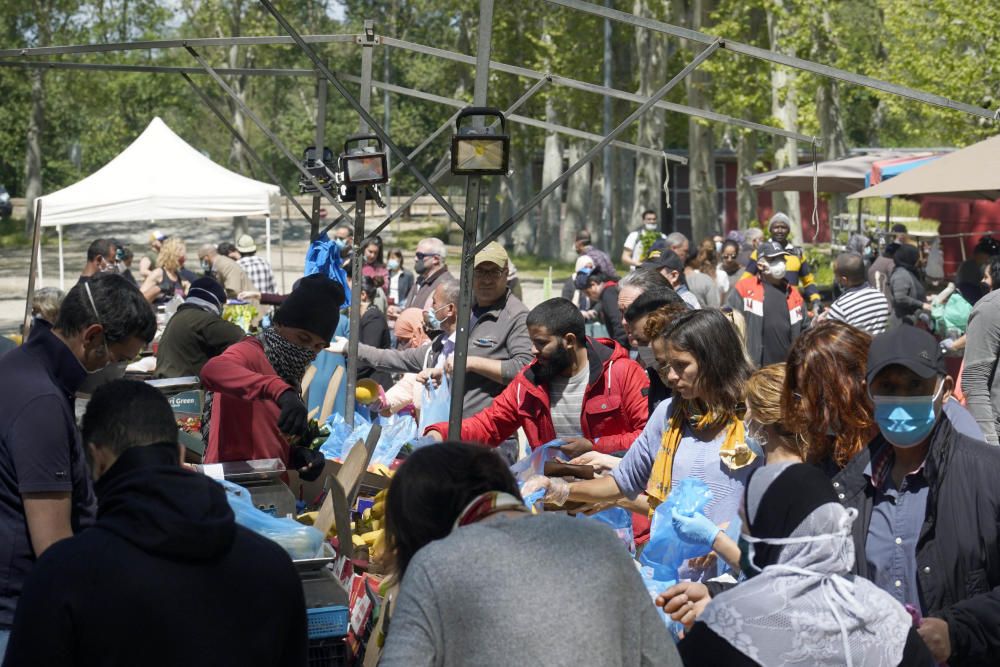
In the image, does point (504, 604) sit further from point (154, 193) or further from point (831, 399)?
point (154, 193)

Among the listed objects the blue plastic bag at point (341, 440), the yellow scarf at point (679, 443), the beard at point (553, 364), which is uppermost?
the beard at point (553, 364)

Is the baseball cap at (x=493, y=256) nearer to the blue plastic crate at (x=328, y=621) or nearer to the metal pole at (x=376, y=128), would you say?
the metal pole at (x=376, y=128)

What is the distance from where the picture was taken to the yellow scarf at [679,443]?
155 inches

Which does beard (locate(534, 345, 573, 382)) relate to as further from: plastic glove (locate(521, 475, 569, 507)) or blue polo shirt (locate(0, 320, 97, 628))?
blue polo shirt (locate(0, 320, 97, 628))

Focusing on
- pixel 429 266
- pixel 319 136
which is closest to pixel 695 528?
pixel 319 136

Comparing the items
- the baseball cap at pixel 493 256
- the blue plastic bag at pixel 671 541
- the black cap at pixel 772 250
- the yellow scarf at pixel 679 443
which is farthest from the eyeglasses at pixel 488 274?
the black cap at pixel 772 250

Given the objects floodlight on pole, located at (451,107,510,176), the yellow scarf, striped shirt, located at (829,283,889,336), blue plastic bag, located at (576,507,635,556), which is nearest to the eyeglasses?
floodlight on pole, located at (451,107,510,176)

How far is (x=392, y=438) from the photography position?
5.54 meters

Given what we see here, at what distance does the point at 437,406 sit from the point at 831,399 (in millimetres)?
3496

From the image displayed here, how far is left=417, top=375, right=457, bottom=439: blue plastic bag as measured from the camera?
21.4ft

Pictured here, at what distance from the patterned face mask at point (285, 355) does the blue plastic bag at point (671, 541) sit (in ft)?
5.82

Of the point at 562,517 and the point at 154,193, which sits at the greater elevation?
the point at 154,193

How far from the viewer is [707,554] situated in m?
3.61

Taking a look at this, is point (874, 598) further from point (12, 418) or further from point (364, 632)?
point (12, 418)
